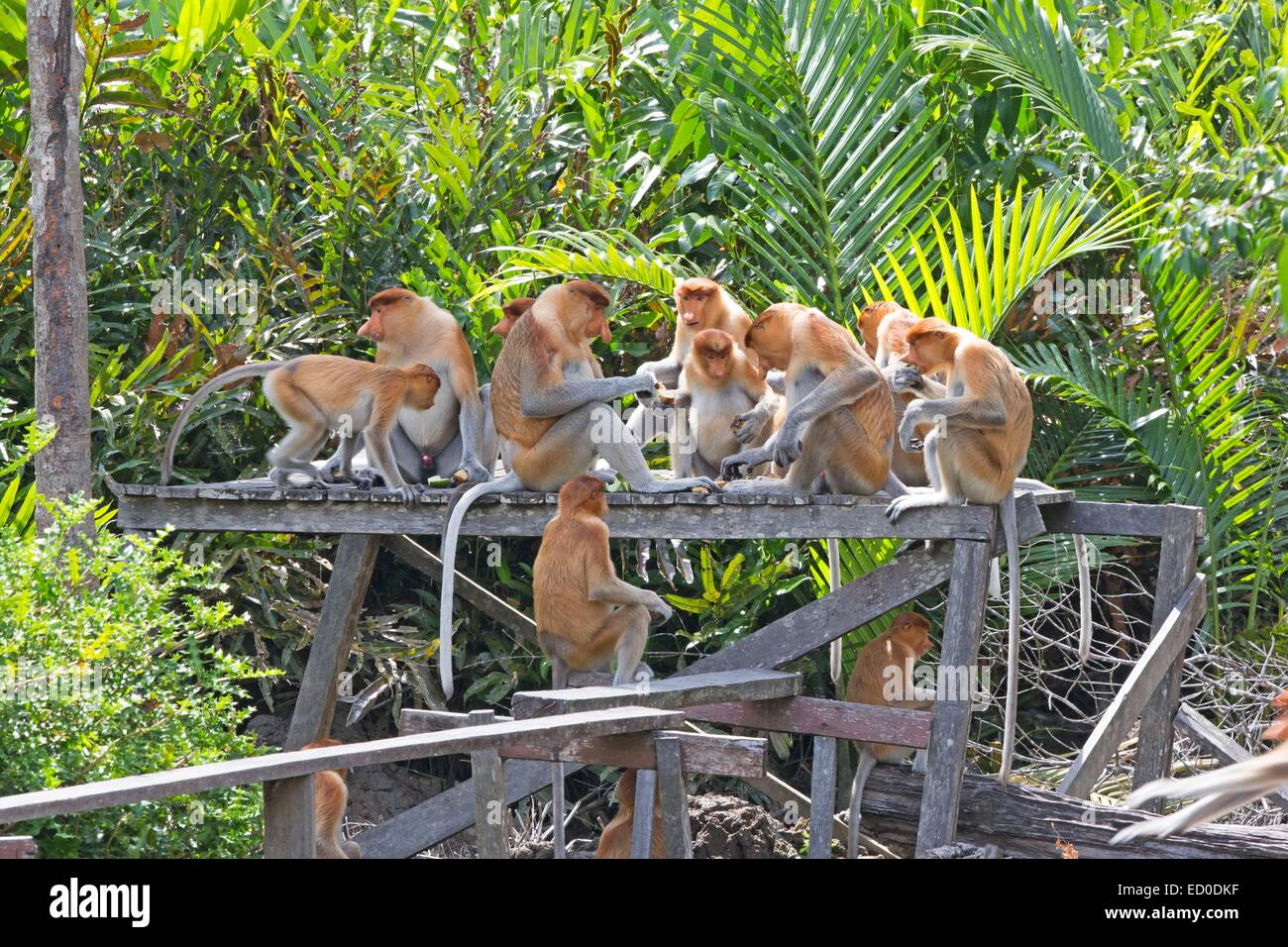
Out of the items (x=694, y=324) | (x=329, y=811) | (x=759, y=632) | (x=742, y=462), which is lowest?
(x=329, y=811)

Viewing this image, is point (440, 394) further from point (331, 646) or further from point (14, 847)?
point (14, 847)

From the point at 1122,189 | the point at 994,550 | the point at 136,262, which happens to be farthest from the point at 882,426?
the point at 136,262

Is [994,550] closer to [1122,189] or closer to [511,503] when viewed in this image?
[511,503]

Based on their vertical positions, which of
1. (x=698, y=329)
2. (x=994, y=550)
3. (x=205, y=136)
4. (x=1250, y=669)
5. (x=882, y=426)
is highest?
(x=205, y=136)

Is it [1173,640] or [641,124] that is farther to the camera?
[641,124]

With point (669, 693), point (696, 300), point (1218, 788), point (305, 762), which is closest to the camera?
point (1218, 788)

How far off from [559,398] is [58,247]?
67.4 inches

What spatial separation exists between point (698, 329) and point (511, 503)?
1.01 m

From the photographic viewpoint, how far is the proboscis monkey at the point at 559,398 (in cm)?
518

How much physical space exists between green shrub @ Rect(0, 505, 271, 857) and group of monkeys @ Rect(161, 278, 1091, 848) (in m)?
0.82

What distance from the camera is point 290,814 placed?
2957 mm

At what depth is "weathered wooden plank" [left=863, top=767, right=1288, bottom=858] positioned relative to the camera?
458cm

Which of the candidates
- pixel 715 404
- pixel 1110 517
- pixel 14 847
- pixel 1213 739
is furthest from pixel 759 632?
pixel 14 847
